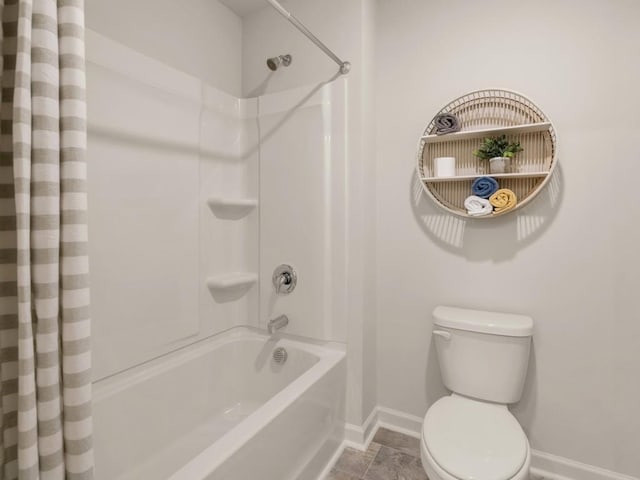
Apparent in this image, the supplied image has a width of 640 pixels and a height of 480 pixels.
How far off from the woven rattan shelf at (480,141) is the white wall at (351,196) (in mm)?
347

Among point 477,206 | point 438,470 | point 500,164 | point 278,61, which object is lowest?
point 438,470

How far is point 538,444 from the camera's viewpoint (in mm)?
1665

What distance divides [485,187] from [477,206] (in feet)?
0.31

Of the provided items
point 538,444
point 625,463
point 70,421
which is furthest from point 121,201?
point 625,463

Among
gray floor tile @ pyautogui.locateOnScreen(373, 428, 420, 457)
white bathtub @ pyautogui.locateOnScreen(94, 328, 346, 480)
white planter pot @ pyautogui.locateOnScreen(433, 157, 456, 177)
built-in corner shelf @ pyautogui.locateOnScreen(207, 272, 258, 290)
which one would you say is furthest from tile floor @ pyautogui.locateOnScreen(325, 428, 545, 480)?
white planter pot @ pyautogui.locateOnScreen(433, 157, 456, 177)

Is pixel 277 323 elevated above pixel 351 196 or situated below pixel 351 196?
below

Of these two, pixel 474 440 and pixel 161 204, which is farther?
pixel 161 204

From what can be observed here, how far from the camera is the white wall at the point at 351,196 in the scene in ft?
5.92

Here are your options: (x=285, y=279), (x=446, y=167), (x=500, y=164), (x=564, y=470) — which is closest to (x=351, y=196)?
(x=446, y=167)

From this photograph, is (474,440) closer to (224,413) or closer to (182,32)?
(224,413)

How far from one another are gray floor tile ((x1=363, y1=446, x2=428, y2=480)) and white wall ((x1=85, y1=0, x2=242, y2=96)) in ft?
7.40

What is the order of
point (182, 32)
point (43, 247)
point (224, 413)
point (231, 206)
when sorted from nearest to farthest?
point (43, 247) → point (182, 32) → point (224, 413) → point (231, 206)

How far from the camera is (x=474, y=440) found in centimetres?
124

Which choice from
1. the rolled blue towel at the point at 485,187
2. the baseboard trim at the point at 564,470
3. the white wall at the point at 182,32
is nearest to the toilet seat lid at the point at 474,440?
the baseboard trim at the point at 564,470
